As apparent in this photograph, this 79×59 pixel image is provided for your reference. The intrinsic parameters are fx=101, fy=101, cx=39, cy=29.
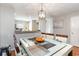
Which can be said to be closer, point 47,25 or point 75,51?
point 75,51

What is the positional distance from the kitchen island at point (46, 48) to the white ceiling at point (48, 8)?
370 mm

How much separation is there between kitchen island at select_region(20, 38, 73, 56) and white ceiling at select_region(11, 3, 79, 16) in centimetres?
37

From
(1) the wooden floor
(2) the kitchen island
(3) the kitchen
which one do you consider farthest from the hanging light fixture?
(1) the wooden floor

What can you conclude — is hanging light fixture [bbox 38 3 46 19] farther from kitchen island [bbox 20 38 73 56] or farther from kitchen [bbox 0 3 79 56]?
kitchen island [bbox 20 38 73 56]

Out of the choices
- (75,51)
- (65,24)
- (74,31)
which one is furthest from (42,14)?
(75,51)

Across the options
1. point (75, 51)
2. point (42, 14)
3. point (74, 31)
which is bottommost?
point (75, 51)

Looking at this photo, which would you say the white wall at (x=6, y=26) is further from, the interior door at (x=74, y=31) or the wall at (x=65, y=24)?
the interior door at (x=74, y=31)

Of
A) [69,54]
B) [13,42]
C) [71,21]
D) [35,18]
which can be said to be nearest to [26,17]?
[35,18]

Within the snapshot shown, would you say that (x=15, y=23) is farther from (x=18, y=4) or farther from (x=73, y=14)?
(x=73, y=14)

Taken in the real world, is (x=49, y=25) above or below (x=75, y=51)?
above

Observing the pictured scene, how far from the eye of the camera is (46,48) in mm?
1252

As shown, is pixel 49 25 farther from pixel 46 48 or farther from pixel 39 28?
pixel 46 48

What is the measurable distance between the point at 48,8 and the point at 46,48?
20.0 inches

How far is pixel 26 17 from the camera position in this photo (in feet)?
4.43
